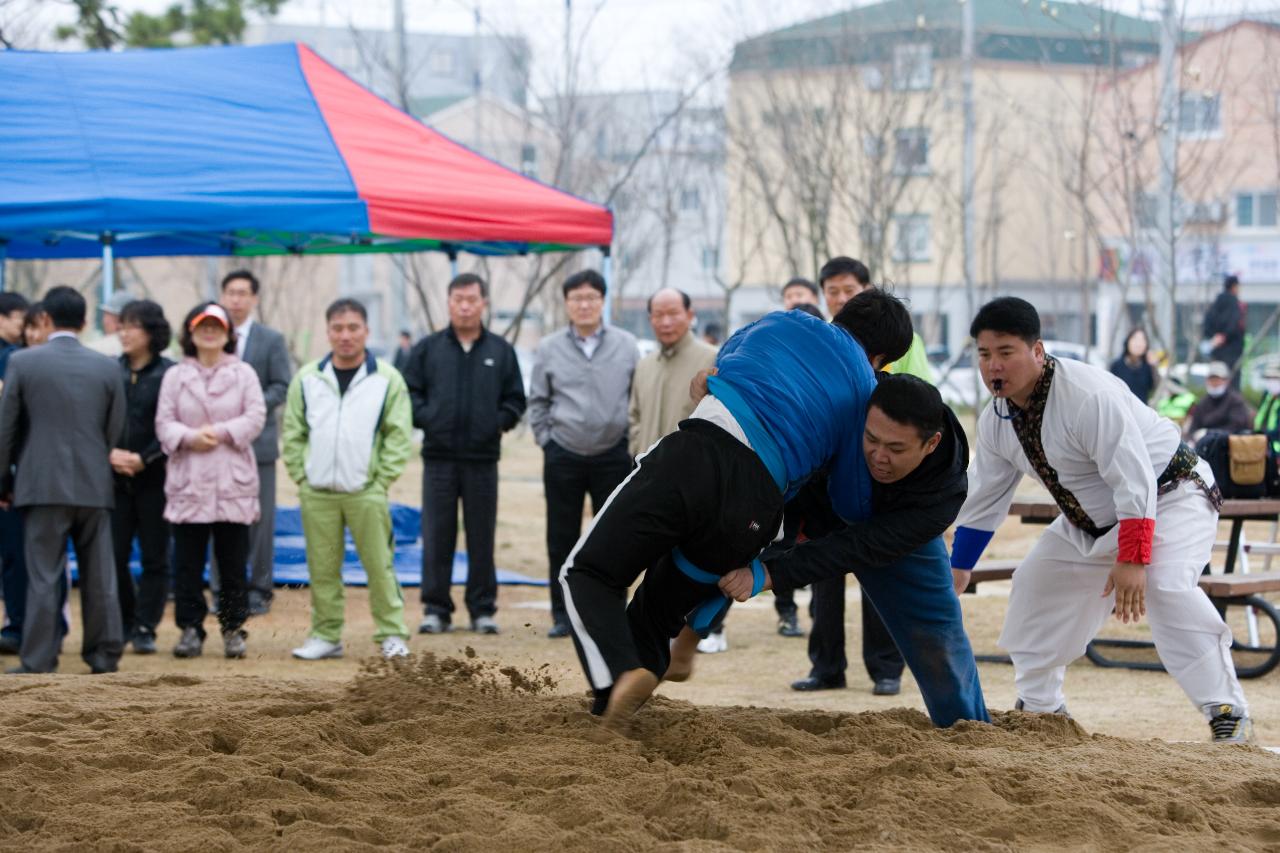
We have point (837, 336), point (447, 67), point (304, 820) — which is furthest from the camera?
point (447, 67)

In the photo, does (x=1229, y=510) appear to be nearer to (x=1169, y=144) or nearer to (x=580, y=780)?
(x=580, y=780)

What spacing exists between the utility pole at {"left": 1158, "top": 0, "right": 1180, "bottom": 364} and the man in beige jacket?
7.57 meters

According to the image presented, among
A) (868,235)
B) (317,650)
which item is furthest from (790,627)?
(868,235)

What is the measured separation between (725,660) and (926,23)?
38.3 ft

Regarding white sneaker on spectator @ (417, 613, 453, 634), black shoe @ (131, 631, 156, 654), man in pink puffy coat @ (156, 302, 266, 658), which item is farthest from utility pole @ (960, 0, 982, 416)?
black shoe @ (131, 631, 156, 654)

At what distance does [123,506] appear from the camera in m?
7.95

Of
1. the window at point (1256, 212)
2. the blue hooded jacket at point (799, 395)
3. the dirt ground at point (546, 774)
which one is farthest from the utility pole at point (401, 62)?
the window at point (1256, 212)

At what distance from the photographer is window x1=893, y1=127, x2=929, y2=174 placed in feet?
61.3

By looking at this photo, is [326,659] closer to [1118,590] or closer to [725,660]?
[725,660]

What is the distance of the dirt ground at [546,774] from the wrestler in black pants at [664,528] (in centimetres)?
33

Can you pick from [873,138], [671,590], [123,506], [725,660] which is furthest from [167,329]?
[873,138]

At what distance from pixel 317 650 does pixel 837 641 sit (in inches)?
109

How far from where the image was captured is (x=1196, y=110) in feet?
54.9

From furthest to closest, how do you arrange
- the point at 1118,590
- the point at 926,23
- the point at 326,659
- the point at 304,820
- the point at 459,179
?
1. the point at 926,23
2. the point at 459,179
3. the point at 326,659
4. the point at 1118,590
5. the point at 304,820
